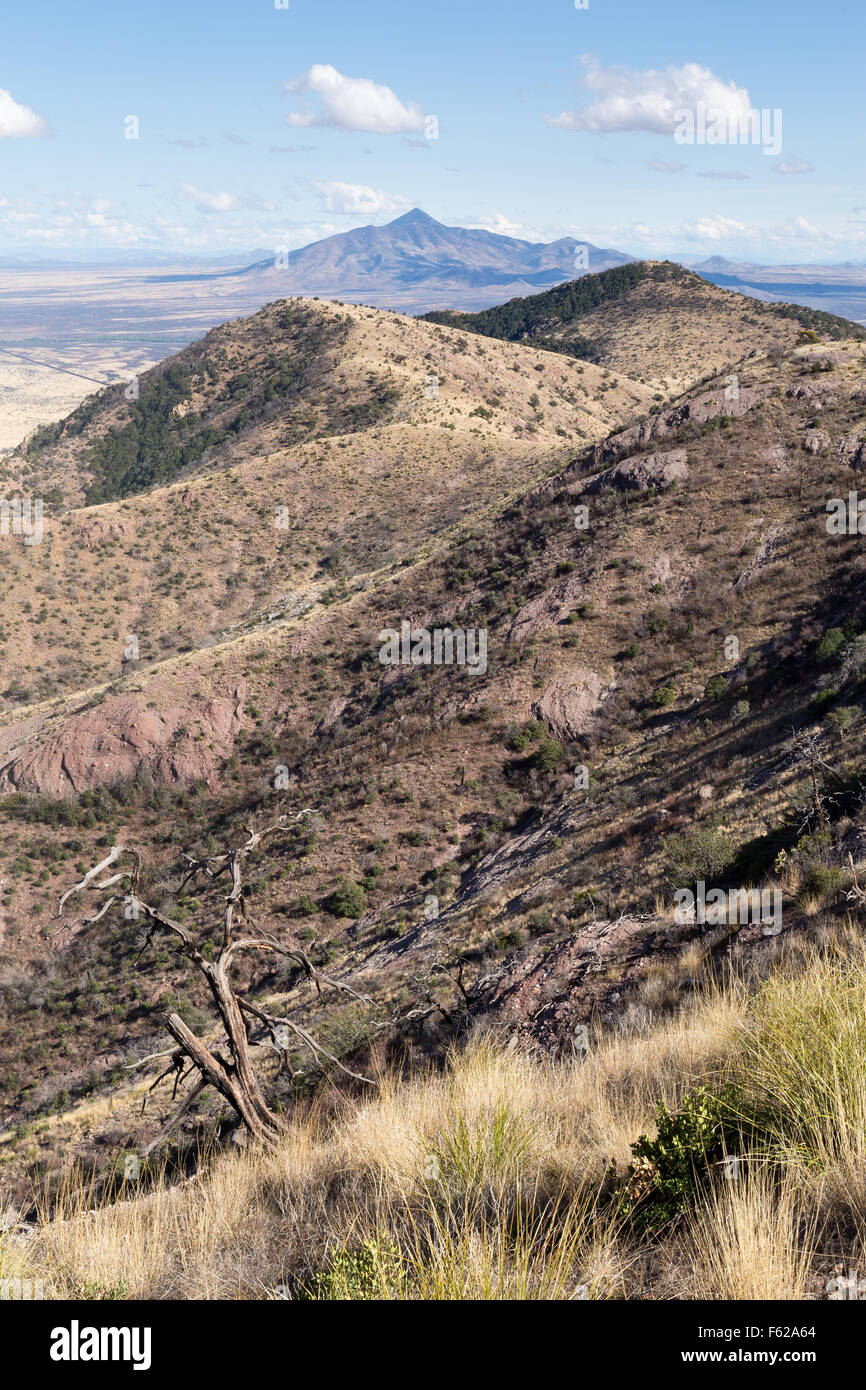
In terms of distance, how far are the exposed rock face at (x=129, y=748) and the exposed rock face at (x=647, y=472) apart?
18772mm

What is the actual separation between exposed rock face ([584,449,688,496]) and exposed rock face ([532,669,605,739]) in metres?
11.0

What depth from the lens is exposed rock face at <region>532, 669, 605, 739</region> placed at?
22438mm

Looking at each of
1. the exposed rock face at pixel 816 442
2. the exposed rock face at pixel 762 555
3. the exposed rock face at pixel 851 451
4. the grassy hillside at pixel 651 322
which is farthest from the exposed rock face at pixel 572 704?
the grassy hillside at pixel 651 322

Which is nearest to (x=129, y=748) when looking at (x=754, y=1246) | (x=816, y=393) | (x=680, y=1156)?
(x=680, y=1156)

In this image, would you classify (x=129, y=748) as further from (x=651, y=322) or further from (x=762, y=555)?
(x=651, y=322)

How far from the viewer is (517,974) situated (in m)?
10.5

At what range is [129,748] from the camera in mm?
30828

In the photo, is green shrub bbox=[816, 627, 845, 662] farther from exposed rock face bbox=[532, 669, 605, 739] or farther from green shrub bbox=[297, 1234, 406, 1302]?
green shrub bbox=[297, 1234, 406, 1302]

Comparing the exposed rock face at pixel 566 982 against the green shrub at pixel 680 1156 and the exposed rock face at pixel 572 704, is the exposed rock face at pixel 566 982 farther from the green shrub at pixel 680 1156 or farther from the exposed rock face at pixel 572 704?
the exposed rock face at pixel 572 704

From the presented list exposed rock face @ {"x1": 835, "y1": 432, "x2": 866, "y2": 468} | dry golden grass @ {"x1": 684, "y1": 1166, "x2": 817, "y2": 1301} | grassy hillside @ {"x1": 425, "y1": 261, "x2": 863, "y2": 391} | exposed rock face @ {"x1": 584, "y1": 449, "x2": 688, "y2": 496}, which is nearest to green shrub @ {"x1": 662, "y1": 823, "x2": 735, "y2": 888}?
dry golden grass @ {"x1": 684, "y1": 1166, "x2": 817, "y2": 1301}

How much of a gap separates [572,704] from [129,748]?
19.0 metres

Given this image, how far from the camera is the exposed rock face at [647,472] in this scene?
97.9 feet
